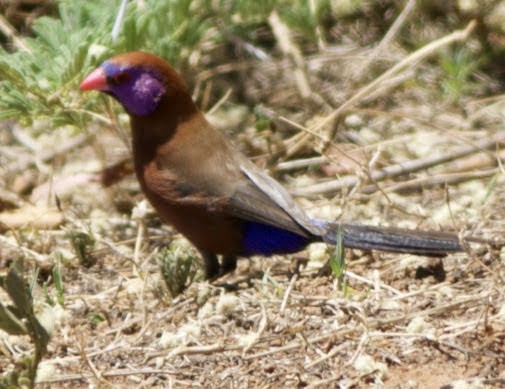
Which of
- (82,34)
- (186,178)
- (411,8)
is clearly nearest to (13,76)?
(82,34)

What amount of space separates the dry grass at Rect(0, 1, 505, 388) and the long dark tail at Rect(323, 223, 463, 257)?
0.07m

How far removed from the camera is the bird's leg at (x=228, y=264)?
4.33 meters

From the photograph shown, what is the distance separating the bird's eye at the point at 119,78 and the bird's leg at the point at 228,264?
772 mm

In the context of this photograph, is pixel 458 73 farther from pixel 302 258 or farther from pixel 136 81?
pixel 136 81

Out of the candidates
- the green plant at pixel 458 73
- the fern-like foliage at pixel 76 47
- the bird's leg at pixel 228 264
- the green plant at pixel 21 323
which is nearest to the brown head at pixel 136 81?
the fern-like foliage at pixel 76 47

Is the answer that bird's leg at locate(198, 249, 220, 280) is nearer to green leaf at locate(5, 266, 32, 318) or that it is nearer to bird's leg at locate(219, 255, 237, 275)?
bird's leg at locate(219, 255, 237, 275)

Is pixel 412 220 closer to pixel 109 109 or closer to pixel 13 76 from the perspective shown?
pixel 109 109

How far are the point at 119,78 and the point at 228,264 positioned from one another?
83cm

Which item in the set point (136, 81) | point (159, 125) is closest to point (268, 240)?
point (159, 125)

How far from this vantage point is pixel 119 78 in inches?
164

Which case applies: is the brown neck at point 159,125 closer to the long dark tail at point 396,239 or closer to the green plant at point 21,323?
the long dark tail at point 396,239

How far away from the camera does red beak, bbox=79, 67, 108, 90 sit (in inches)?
162

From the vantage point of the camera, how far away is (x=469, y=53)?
19.3ft

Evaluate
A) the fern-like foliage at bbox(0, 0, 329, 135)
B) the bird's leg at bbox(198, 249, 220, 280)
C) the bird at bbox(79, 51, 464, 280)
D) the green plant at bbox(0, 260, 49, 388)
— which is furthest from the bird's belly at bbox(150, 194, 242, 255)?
the green plant at bbox(0, 260, 49, 388)
